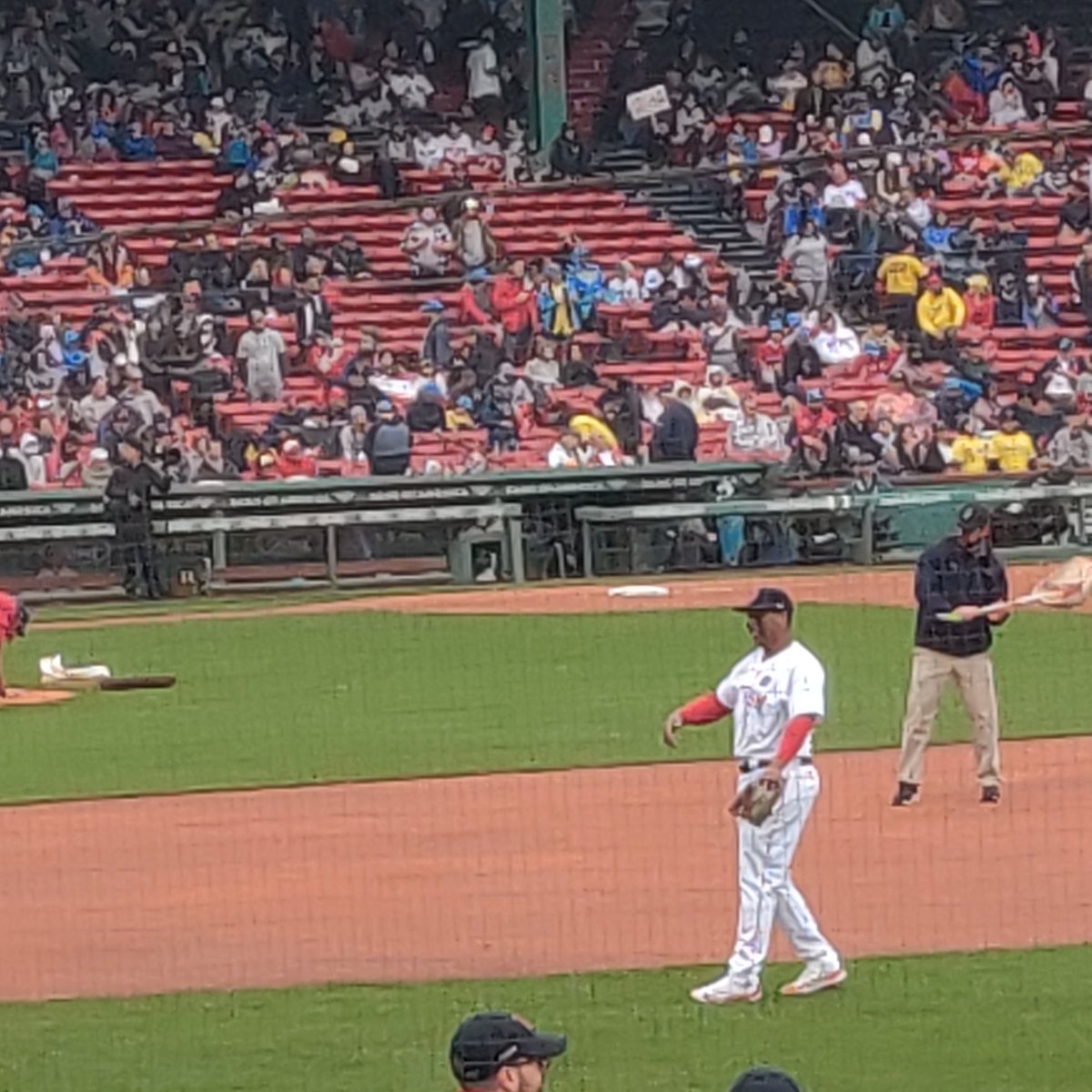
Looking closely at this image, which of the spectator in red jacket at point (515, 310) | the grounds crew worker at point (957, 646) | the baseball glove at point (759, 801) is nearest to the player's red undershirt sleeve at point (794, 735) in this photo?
the baseball glove at point (759, 801)

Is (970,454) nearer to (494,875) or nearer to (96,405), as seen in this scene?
(96,405)

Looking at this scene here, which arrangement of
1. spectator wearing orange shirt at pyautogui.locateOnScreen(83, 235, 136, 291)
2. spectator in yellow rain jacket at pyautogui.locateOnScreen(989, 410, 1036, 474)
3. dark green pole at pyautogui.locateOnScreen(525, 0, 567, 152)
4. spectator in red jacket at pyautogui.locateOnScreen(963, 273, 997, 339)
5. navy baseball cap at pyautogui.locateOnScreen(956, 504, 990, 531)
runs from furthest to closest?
dark green pole at pyautogui.locateOnScreen(525, 0, 567, 152)
spectator in red jacket at pyautogui.locateOnScreen(963, 273, 997, 339)
spectator wearing orange shirt at pyautogui.locateOnScreen(83, 235, 136, 291)
spectator in yellow rain jacket at pyautogui.locateOnScreen(989, 410, 1036, 474)
navy baseball cap at pyautogui.locateOnScreen(956, 504, 990, 531)

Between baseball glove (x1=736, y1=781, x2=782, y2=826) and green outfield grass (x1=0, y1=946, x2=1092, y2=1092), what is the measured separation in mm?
744

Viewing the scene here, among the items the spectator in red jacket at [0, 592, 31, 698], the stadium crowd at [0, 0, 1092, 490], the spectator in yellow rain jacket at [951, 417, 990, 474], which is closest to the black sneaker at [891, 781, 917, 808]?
the spectator in red jacket at [0, 592, 31, 698]

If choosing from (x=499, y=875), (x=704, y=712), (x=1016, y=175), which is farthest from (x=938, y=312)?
(x=704, y=712)

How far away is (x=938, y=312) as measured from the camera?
36406mm

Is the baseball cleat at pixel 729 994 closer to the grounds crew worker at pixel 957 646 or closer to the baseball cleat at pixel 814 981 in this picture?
the baseball cleat at pixel 814 981

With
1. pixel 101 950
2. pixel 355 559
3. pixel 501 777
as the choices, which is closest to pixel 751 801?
pixel 101 950

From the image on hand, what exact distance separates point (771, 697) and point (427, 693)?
11999 millimetres

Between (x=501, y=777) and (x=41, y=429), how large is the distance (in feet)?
50.8

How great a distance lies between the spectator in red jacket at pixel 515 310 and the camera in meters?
35.1

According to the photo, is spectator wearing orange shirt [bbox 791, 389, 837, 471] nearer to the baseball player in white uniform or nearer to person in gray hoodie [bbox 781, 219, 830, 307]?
person in gray hoodie [bbox 781, 219, 830, 307]

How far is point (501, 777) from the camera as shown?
18.3m

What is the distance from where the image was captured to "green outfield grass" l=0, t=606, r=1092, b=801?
19.3m
